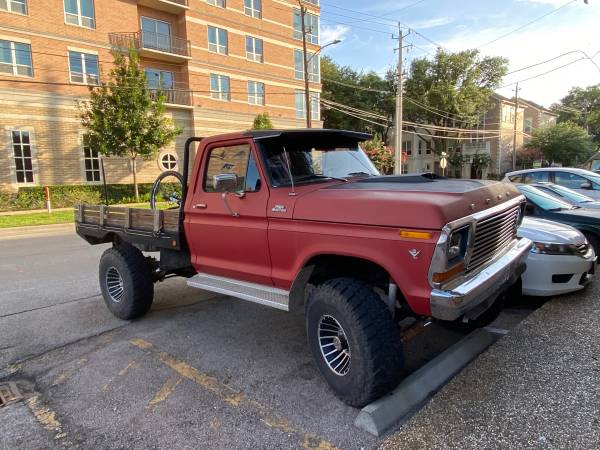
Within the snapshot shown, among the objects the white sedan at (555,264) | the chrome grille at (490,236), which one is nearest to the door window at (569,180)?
the white sedan at (555,264)

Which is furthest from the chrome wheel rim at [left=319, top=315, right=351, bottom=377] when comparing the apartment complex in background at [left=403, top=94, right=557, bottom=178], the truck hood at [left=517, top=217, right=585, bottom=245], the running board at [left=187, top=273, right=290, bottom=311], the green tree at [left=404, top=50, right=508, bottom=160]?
the apartment complex in background at [left=403, top=94, right=557, bottom=178]

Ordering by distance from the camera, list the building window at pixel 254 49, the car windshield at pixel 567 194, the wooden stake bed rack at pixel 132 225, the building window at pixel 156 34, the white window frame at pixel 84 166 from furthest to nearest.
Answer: the building window at pixel 254 49 < the building window at pixel 156 34 < the white window frame at pixel 84 166 < the car windshield at pixel 567 194 < the wooden stake bed rack at pixel 132 225

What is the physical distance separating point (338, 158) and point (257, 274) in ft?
4.76

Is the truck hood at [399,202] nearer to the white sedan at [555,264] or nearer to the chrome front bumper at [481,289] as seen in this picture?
the chrome front bumper at [481,289]

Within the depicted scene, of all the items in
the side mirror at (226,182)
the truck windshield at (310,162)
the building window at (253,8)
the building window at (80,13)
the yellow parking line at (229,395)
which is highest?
the building window at (253,8)

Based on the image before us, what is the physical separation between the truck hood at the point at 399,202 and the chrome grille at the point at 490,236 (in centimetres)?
12

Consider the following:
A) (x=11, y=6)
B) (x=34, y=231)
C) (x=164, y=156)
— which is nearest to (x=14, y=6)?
(x=11, y=6)

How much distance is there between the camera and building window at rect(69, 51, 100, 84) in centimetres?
2327

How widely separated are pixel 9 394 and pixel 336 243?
2.87m

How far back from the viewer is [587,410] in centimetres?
275

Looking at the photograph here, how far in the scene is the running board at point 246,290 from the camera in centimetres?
343

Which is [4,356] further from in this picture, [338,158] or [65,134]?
[65,134]

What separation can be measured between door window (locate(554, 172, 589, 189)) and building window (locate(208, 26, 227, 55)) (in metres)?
25.1

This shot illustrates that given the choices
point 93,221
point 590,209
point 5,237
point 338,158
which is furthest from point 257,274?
point 5,237
